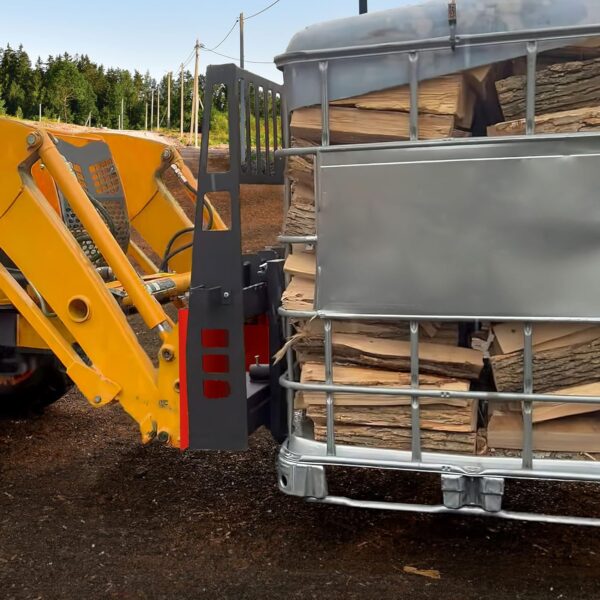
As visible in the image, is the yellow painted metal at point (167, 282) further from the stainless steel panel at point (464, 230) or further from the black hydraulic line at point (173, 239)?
the stainless steel panel at point (464, 230)

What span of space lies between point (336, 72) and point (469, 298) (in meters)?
0.98

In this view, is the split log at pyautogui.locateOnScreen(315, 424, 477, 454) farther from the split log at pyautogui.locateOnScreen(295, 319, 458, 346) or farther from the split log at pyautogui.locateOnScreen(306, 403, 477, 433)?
the split log at pyautogui.locateOnScreen(295, 319, 458, 346)

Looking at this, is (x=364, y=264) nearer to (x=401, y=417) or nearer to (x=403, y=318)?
(x=403, y=318)

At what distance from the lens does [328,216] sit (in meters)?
2.92

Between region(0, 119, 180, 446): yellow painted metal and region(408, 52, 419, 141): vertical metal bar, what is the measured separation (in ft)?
4.43

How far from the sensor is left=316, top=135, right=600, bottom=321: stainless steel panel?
2.68m

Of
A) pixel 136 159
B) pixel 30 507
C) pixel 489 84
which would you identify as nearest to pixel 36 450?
pixel 30 507

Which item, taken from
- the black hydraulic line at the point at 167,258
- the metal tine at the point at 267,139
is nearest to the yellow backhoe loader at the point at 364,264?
the metal tine at the point at 267,139

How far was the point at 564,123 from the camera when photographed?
2.69m

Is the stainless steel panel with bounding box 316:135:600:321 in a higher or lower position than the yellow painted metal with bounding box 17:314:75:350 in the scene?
higher

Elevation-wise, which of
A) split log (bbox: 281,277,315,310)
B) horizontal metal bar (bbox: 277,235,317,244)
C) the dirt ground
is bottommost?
the dirt ground

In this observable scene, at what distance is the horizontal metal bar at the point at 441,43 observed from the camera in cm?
262

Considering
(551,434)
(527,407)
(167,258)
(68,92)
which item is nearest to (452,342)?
(527,407)

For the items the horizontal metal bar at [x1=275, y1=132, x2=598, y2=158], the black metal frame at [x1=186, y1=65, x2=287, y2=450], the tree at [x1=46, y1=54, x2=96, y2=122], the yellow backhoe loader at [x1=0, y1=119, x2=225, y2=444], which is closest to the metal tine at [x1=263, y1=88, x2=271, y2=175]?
the black metal frame at [x1=186, y1=65, x2=287, y2=450]
